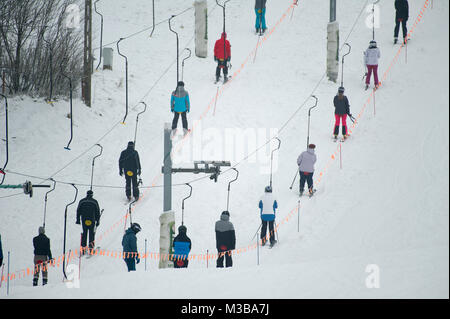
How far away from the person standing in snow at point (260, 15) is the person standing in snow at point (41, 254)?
39.1 feet

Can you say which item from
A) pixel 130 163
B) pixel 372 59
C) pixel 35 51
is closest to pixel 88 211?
pixel 130 163

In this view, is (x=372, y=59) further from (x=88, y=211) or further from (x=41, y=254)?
(x=41, y=254)

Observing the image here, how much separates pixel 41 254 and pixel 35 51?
29.3ft

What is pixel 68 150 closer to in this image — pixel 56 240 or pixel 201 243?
pixel 56 240

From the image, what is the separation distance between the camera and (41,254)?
14531mm

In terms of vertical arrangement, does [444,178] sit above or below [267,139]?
below

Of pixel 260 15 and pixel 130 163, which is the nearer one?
pixel 130 163

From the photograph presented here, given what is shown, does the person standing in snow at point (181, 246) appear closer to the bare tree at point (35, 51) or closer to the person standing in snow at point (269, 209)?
the person standing in snow at point (269, 209)

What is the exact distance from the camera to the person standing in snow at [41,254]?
14453 millimetres

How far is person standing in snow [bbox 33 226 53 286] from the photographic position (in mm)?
14453

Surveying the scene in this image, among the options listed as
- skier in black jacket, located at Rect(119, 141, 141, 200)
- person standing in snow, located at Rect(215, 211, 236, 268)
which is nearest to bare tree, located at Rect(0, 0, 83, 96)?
skier in black jacket, located at Rect(119, 141, 141, 200)

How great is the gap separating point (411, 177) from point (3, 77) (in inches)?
464

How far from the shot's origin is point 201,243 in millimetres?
15648
